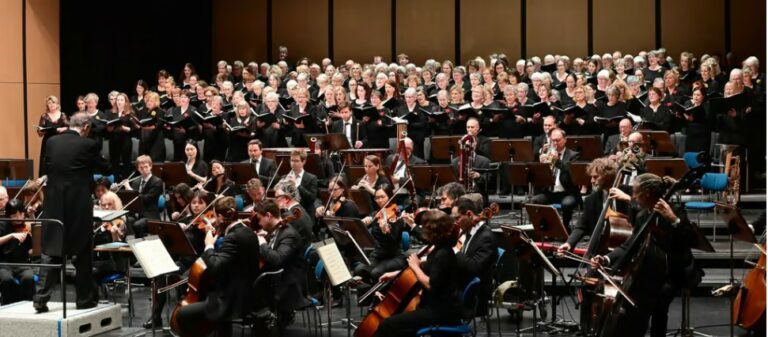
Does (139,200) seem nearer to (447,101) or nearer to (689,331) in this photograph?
(447,101)

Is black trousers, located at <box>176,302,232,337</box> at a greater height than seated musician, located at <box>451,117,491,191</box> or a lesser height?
lesser

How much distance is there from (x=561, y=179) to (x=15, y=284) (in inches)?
186

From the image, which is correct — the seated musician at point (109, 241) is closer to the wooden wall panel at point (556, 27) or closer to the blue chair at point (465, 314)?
the blue chair at point (465, 314)

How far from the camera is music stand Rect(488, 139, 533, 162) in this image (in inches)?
396

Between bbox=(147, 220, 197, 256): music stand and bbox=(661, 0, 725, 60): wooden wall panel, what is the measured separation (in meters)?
12.4

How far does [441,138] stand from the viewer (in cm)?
1041

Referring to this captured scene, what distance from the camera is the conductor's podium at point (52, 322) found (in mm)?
7043

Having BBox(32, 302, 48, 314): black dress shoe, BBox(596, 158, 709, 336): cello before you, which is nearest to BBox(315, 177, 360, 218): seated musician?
BBox(32, 302, 48, 314): black dress shoe

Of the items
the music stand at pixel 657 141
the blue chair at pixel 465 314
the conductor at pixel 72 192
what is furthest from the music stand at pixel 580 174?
the conductor at pixel 72 192

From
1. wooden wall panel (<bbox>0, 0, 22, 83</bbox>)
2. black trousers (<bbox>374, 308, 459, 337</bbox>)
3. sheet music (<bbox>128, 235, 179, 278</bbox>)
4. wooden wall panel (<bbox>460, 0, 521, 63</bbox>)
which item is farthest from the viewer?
wooden wall panel (<bbox>460, 0, 521, 63</bbox>)

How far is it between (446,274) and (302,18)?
14060mm

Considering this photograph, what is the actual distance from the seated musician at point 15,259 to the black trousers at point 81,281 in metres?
0.77

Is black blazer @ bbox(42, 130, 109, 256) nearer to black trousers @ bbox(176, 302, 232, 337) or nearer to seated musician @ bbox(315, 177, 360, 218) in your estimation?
black trousers @ bbox(176, 302, 232, 337)

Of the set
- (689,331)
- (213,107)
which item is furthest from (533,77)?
(689,331)
